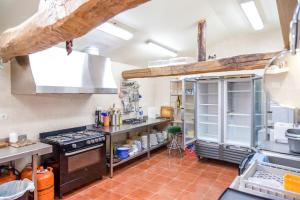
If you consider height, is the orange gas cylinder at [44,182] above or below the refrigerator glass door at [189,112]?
below

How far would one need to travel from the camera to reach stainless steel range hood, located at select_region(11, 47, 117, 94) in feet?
8.28

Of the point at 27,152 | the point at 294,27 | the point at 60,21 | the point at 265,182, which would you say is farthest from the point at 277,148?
the point at 27,152

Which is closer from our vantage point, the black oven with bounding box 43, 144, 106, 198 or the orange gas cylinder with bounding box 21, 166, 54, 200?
the orange gas cylinder with bounding box 21, 166, 54, 200

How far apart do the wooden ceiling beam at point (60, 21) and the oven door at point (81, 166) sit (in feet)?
4.83

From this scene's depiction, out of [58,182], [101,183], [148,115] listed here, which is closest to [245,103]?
[148,115]

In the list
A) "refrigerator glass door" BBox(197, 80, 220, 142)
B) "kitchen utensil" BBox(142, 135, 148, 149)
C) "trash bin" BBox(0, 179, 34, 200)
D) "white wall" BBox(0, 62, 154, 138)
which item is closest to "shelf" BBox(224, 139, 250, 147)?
"refrigerator glass door" BBox(197, 80, 220, 142)

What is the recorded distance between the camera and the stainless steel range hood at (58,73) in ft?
8.28

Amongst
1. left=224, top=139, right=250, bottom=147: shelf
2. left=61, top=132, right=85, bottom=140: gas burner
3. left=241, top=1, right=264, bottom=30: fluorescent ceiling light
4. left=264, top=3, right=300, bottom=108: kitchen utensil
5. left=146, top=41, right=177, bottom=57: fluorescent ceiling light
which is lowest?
left=224, top=139, right=250, bottom=147: shelf

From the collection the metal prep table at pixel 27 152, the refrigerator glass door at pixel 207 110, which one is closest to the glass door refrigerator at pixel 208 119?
the refrigerator glass door at pixel 207 110

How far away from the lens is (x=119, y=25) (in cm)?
330

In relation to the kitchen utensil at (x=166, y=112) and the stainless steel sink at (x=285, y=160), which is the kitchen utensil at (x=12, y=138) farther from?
the kitchen utensil at (x=166, y=112)

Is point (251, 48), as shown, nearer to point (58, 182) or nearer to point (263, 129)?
point (263, 129)

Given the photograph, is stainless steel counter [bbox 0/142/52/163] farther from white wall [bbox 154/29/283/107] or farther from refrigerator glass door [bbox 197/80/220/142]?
white wall [bbox 154/29/283/107]

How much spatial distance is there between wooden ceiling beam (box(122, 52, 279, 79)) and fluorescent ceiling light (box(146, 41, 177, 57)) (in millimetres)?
559
